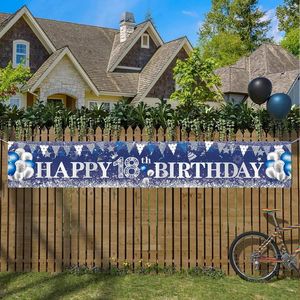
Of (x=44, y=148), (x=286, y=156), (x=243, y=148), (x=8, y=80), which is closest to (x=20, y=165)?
(x=44, y=148)

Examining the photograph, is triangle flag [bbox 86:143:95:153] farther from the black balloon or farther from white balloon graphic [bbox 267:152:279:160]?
white balloon graphic [bbox 267:152:279:160]

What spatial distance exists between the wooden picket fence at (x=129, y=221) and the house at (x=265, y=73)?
2347 cm

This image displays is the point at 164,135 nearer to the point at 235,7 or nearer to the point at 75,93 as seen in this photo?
the point at 75,93

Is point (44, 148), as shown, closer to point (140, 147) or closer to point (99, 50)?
point (140, 147)

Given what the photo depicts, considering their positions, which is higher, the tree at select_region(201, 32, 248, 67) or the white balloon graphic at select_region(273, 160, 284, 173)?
the tree at select_region(201, 32, 248, 67)

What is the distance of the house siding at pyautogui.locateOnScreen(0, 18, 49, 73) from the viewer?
2302 cm

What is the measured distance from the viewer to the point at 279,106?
654 cm

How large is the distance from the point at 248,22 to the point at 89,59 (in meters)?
33.4

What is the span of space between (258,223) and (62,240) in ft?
9.53

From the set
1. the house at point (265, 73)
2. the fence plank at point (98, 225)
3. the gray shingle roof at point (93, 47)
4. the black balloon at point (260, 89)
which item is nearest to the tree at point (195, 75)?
the gray shingle roof at point (93, 47)

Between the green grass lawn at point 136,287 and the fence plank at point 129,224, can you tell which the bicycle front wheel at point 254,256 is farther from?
the fence plank at point 129,224

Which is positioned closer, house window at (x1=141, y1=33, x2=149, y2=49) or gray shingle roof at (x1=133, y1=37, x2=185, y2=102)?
gray shingle roof at (x1=133, y1=37, x2=185, y2=102)

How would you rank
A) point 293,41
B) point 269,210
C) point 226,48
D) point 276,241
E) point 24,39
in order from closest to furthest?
point 269,210, point 276,241, point 24,39, point 226,48, point 293,41

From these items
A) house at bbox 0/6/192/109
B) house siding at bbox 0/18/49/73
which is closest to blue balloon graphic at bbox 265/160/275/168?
house at bbox 0/6/192/109
